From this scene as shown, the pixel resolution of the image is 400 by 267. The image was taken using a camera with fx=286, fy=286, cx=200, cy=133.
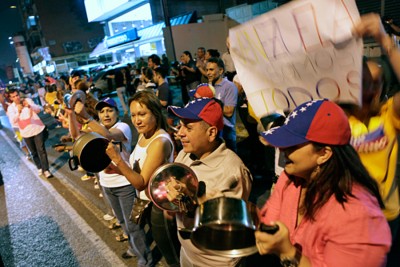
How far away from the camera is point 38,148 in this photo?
6.49 metres

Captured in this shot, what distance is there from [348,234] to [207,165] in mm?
1065

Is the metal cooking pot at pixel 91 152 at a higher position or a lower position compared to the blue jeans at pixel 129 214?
higher

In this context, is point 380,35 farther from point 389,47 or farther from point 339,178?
→ point 339,178

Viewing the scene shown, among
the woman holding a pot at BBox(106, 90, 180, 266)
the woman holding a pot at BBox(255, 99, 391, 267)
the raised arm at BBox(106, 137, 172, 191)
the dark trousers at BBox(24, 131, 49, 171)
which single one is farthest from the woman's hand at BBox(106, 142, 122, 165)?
the dark trousers at BBox(24, 131, 49, 171)

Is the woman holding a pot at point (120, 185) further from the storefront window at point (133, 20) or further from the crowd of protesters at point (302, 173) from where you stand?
the storefront window at point (133, 20)

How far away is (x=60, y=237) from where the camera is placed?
4.17m

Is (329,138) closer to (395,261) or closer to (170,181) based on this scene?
(170,181)

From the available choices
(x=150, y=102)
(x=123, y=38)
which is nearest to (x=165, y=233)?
(x=150, y=102)

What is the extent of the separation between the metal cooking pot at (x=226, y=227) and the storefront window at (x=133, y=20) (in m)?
32.0

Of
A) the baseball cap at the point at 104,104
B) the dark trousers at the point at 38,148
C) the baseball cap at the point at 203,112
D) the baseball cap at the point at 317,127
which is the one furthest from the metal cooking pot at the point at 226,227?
the dark trousers at the point at 38,148

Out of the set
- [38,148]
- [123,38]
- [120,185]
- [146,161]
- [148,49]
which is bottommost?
[38,148]

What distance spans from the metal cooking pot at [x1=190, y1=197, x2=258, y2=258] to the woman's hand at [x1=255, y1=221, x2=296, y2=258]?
0.18ft

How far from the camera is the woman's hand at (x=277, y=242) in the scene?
1112mm

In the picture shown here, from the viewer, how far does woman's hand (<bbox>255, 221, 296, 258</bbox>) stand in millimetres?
1112
